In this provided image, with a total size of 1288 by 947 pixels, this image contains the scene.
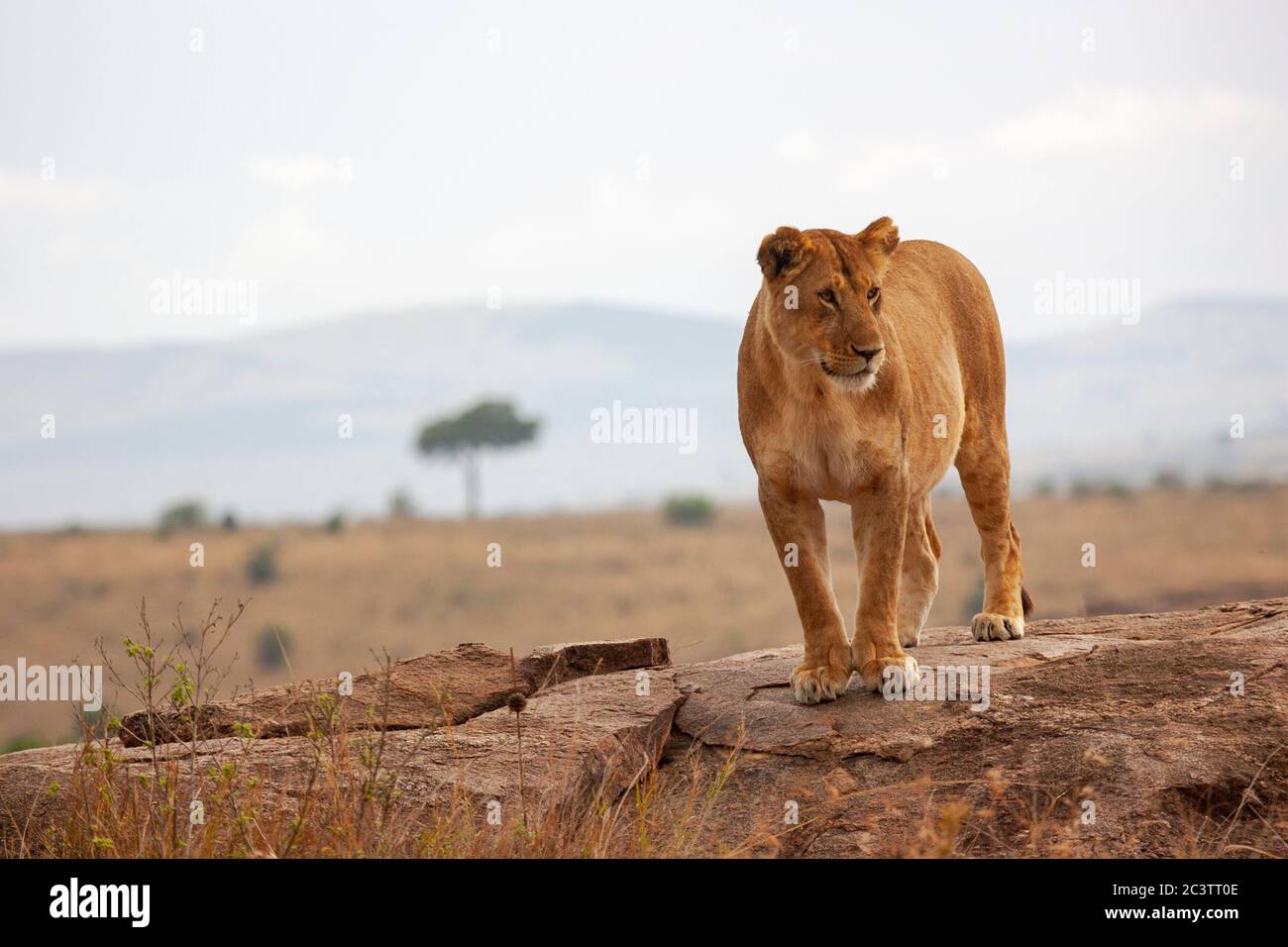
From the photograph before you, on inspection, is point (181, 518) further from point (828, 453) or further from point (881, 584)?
point (828, 453)

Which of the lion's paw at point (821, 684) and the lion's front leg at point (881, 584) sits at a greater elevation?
the lion's front leg at point (881, 584)

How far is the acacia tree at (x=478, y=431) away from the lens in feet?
267

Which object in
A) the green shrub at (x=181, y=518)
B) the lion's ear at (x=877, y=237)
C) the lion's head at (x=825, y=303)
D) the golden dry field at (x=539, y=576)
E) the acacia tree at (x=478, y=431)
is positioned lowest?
the golden dry field at (x=539, y=576)

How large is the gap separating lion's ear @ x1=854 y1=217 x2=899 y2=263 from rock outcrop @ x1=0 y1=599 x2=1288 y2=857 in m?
2.39

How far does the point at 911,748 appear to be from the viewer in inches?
326

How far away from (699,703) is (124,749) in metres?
3.37

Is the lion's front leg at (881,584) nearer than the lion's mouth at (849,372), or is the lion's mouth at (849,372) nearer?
the lion's mouth at (849,372)

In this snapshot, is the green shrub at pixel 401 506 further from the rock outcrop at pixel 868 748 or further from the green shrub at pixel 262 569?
the rock outcrop at pixel 868 748

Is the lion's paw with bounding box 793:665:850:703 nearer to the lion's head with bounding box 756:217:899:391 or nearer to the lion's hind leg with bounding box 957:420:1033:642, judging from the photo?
the lion's head with bounding box 756:217:899:391

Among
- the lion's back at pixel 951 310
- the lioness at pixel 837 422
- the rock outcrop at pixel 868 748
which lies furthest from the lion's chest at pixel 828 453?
the lion's back at pixel 951 310

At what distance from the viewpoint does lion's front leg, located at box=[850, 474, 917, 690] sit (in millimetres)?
8680

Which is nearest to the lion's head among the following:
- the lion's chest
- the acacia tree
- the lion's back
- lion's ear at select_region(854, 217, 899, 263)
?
lion's ear at select_region(854, 217, 899, 263)
